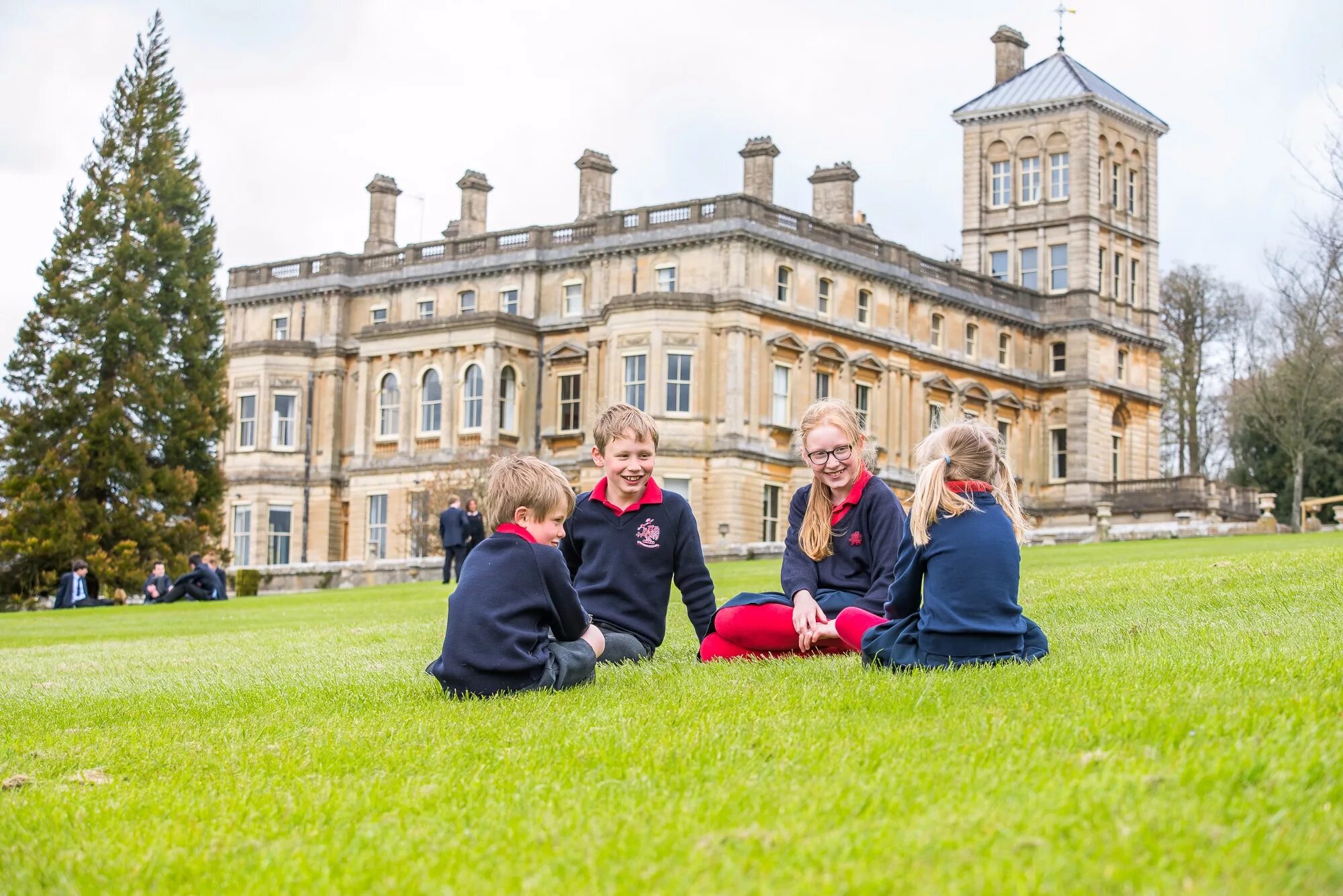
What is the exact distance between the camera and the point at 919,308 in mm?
58344

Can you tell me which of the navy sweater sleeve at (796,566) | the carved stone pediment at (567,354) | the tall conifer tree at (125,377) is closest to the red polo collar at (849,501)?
the navy sweater sleeve at (796,566)

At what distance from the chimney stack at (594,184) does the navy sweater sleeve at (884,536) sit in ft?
161

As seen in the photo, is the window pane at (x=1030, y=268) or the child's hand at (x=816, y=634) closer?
the child's hand at (x=816, y=634)

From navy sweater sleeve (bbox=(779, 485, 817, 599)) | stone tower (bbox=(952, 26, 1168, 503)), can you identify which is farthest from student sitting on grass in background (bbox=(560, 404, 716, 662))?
stone tower (bbox=(952, 26, 1168, 503))

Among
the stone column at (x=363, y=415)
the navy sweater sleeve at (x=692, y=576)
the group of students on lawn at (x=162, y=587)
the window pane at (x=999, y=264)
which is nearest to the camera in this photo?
the navy sweater sleeve at (x=692, y=576)

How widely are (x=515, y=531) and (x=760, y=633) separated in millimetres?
1851

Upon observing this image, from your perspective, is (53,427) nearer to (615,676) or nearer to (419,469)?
(419,469)

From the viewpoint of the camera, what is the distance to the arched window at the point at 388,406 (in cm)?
5697

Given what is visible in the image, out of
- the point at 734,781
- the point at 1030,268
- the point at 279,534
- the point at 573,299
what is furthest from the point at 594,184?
the point at 734,781

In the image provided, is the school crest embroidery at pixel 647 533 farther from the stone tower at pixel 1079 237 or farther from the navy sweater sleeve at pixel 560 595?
the stone tower at pixel 1079 237

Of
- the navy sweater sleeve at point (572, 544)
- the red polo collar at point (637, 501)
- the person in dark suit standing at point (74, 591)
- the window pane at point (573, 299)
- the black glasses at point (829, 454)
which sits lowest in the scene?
the person in dark suit standing at point (74, 591)

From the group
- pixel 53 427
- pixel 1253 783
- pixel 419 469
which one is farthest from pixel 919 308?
pixel 1253 783

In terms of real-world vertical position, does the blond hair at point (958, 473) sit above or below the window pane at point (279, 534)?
above

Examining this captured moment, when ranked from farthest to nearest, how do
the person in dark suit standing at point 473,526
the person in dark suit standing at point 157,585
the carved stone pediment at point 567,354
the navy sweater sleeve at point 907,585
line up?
the carved stone pediment at point 567,354 → the person in dark suit standing at point 157,585 → the person in dark suit standing at point 473,526 → the navy sweater sleeve at point 907,585
